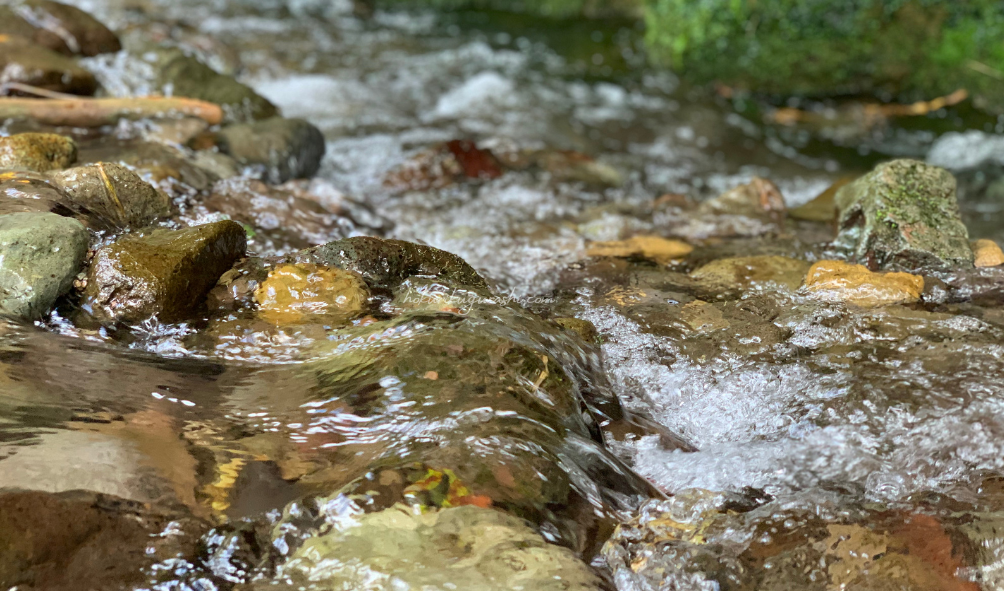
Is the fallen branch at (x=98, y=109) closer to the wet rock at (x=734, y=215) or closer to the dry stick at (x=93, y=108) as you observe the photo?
the dry stick at (x=93, y=108)

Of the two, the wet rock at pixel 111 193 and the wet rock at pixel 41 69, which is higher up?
the wet rock at pixel 41 69

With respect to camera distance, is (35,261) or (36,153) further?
(36,153)

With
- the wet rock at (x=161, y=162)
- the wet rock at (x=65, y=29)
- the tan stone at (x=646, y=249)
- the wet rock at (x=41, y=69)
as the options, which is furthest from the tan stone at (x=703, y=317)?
the wet rock at (x=65, y=29)

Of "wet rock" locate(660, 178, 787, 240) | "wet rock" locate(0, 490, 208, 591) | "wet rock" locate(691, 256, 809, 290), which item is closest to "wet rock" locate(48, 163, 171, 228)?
"wet rock" locate(0, 490, 208, 591)

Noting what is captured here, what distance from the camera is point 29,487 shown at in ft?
6.06

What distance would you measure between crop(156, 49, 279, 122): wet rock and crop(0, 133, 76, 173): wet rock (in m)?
2.01

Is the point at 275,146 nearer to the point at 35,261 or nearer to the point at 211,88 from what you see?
the point at 211,88

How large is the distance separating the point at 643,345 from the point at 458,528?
59.3 inches

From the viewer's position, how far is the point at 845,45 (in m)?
8.22

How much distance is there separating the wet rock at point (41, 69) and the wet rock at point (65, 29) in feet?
1.86

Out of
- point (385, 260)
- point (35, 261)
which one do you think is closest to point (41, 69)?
point (35, 261)

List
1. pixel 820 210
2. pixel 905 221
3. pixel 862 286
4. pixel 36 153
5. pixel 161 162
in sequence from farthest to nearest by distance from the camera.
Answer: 1. pixel 820 210
2. pixel 161 162
3. pixel 905 221
4. pixel 36 153
5. pixel 862 286

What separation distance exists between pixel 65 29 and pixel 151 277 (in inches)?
199

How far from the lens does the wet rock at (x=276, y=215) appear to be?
4065 millimetres
